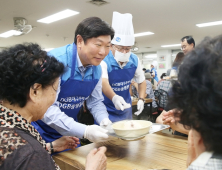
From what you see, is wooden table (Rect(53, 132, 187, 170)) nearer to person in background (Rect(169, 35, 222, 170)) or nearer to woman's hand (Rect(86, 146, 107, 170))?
woman's hand (Rect(86, 146, 107, 170))

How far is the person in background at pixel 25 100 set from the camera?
2.22 feet

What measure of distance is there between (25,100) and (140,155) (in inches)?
28.3

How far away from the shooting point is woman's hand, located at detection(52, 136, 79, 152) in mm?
1367

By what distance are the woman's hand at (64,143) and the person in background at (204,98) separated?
3.30 ft

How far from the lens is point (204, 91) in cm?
49

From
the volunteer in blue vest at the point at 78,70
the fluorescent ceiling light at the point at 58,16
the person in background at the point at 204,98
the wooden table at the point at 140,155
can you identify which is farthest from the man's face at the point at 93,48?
the fluorescent ceiling light at the point at 58,16

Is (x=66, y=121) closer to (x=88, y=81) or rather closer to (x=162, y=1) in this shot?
(x=88, y=81)

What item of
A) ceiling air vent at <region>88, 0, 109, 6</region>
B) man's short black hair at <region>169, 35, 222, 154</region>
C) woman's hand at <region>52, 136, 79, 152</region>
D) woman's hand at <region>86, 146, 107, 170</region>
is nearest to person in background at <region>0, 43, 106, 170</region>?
woman's hand at <region>86, 146, 107, 170</region>

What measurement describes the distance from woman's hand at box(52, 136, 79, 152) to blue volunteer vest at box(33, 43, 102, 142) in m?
0.23

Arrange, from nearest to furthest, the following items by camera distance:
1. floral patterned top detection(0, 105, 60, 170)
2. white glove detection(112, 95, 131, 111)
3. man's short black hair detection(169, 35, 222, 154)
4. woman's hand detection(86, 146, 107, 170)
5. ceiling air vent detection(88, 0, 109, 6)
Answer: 1. man's short black hair detection(169, 35, 222, 154)
2. floral patterned top detection(0, 105, 60, 170)
3. woman's hand detection(86, 146, 107, 170)
4. white glove detection(112, 95, 131, 111)
5. ceiling air vent detection(88, 0, 109, 6)

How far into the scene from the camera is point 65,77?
154 centimetres

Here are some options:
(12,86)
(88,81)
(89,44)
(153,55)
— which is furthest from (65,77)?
(153,55)

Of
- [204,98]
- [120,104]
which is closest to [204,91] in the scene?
[204,98]

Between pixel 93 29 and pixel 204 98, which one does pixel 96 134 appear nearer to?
pixel 93 29
